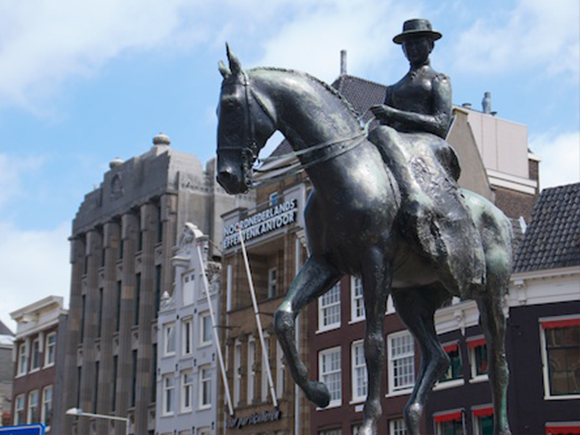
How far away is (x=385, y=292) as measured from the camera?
891 cm

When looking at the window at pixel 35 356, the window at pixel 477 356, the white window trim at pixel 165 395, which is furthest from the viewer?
the window at pixel 35 356

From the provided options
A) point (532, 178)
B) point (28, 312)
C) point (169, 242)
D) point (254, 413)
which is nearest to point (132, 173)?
point (169, 242)

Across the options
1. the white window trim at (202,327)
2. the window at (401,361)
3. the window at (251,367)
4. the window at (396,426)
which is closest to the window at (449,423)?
the window at (396,426)

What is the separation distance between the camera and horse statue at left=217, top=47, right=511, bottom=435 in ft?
28.9

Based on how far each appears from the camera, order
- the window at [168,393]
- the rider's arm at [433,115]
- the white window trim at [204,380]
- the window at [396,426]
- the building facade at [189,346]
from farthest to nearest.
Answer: the window at [168,393] < the building facade at [189,346] < the white window trim at [204,380] < the window at [396,426] < the rider's arm at [433,115]

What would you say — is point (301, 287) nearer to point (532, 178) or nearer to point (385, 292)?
point (385, 292)

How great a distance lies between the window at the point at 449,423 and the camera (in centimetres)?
3856

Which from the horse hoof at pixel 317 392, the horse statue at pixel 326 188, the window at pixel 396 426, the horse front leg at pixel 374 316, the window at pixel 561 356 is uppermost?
the window at pixel 561 356

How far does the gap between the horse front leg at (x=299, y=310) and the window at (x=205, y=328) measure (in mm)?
47343

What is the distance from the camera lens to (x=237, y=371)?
54.2 m

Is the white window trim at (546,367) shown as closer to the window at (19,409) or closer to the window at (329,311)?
the window at (329,311)

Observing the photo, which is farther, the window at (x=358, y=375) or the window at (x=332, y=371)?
the window at (x=332, y=371)

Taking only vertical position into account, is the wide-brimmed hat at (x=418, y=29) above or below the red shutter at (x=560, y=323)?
below

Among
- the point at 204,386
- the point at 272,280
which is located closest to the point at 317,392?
the point at 272,280
